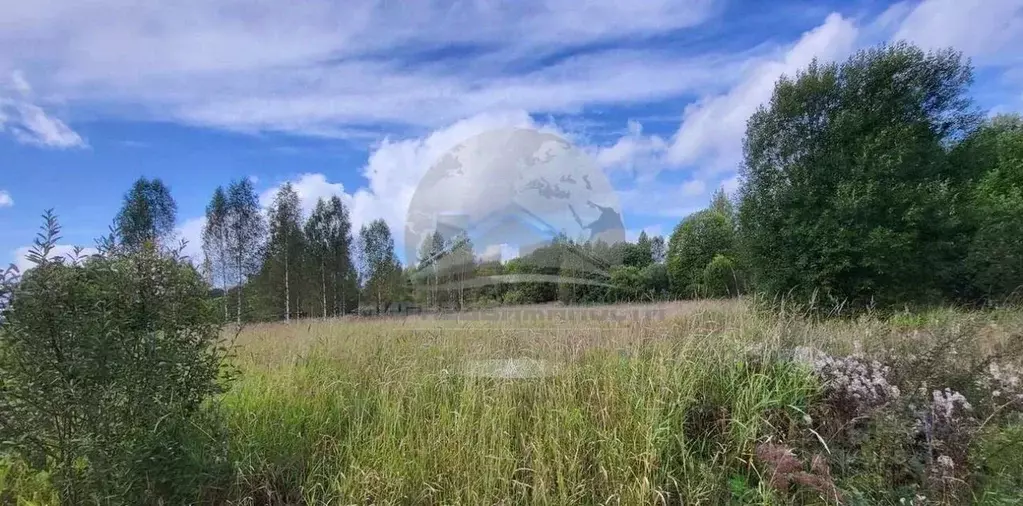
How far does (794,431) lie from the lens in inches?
97.6

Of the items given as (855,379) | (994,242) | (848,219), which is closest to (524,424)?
Result: (855,379)

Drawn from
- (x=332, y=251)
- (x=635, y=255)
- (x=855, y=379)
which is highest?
(x=332, y=251)

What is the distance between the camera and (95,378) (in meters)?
1.81

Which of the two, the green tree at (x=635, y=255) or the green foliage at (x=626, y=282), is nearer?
the green foliage at (x=626, y=282)

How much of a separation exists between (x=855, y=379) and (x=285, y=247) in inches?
670

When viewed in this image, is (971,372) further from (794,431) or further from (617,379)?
(617,379)

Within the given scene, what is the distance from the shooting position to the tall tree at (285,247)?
1605cm

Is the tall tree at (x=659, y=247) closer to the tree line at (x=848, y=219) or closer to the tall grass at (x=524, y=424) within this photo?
the tree line at (x=848, y=219)

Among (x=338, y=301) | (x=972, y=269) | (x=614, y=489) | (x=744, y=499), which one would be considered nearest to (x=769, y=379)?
(x=744, y=499)

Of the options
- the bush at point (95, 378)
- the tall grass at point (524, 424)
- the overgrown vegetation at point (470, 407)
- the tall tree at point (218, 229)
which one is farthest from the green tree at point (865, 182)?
the tall tree at point (218, 229)

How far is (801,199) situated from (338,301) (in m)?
14.9

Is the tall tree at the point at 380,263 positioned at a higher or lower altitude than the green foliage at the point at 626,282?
higher

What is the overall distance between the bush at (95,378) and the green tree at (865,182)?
973 centimetres

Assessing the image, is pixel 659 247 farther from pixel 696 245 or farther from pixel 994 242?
pixel 994 242
